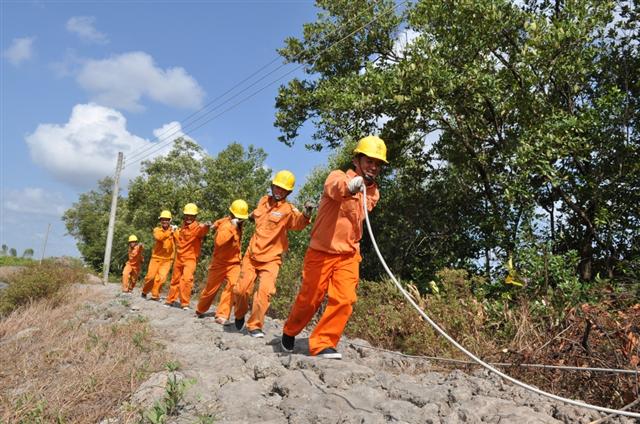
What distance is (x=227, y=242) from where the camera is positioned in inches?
316

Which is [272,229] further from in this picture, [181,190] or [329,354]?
[181,190]

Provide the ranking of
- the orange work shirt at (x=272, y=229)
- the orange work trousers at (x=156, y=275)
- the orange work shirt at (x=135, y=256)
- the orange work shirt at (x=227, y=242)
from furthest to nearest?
the orange work shirt at (x=135, y=256)
the orange work trousers at (x=156, y=275)
the orange work shirt at (x=227, y=242)
the orange work shirt at (x=272, y=229)

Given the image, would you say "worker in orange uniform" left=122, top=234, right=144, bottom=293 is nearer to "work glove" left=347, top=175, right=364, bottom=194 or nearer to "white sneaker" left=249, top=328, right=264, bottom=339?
"white sneaker" left=249, top=328, right=264, bottom=339

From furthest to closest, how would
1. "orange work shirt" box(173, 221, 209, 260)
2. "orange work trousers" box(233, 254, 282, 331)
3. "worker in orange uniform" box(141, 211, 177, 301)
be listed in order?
"worker in orange uniform" box(141, 211, 177, 301) → "orange work shirt" box(173, 221, 209, 260) → "orange work trousers" box(233, 254, 282, 331)

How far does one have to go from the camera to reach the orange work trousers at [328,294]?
480 cm

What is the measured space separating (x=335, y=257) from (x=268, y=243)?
170cm

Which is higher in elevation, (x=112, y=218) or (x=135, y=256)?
(x=112, y=218)

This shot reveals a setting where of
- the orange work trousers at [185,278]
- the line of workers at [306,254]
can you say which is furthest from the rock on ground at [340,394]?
the orange work trousers at [185,278]

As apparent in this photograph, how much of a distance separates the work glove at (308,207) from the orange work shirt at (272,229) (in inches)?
21.1

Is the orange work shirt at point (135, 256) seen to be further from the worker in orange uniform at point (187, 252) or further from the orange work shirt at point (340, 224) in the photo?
the orange work shirt at point (340, 224)

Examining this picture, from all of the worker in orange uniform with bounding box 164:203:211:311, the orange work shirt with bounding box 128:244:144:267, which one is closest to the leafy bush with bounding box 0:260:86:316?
the worker in orange uniform with bounding box 164:203:211:311

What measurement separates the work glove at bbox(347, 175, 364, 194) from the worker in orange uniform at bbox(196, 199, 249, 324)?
3797mm

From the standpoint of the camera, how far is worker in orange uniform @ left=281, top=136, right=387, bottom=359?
4801mm

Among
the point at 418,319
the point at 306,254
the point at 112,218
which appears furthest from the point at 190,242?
the point at 112,218
